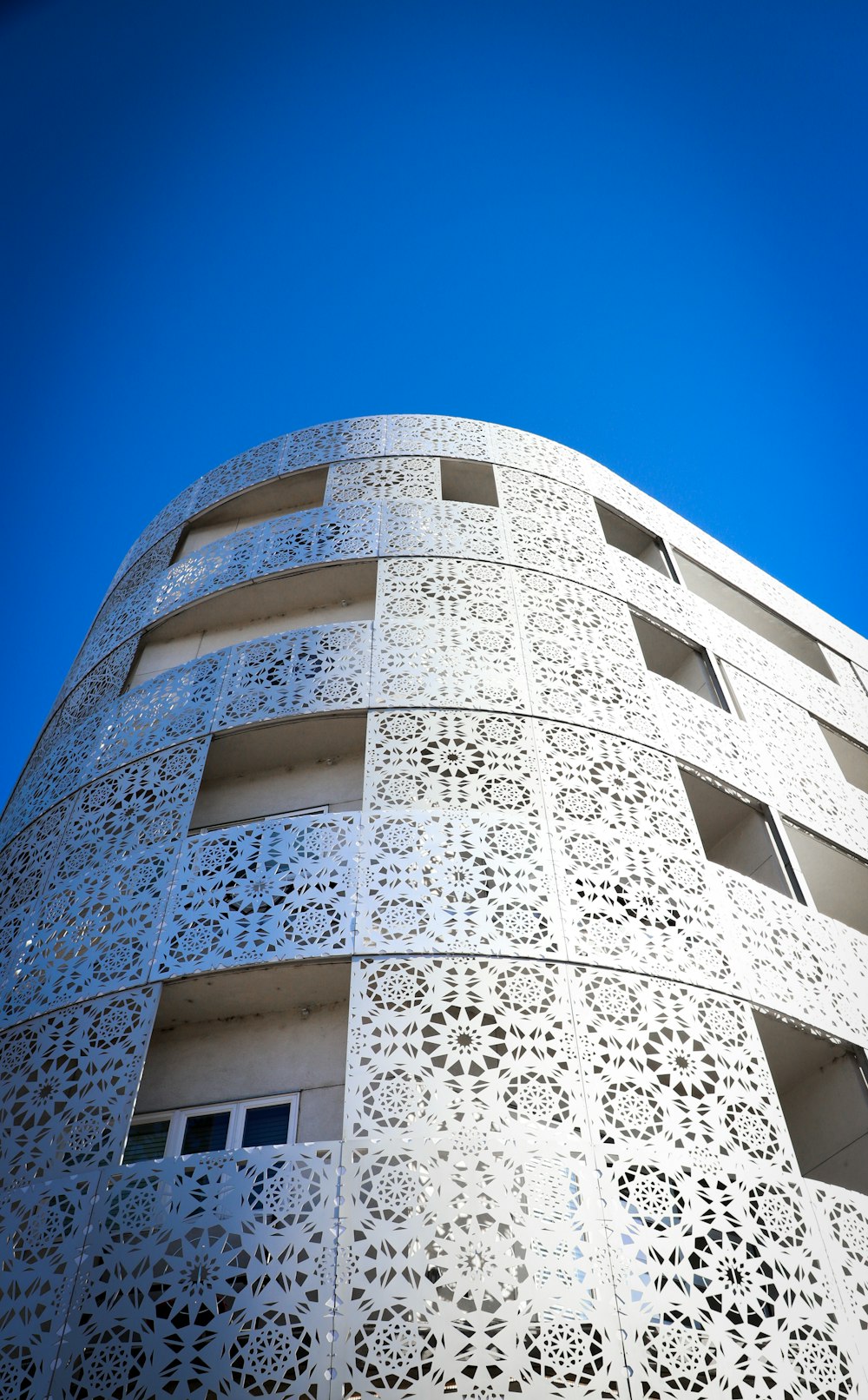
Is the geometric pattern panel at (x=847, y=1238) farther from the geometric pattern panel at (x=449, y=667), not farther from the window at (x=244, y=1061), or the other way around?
A: the geometric pattern panel at (x=449, y=667)

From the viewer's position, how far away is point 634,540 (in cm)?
1448

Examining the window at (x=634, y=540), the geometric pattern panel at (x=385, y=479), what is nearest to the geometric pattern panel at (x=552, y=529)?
the window at (x=634, y=540)

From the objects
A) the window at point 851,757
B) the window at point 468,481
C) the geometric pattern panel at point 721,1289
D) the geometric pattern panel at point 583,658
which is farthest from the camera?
the window at point 851,757

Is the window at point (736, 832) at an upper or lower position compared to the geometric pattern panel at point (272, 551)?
lower

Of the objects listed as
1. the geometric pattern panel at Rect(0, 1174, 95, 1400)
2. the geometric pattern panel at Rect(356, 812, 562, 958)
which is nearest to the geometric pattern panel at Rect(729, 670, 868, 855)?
the geometric pattern panel at Rect(356, 812, 562, 958)

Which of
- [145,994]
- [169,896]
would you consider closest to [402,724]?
[169,896]

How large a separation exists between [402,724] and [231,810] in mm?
2189

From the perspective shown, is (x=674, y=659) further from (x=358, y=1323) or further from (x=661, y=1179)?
(x=358, y=1323)

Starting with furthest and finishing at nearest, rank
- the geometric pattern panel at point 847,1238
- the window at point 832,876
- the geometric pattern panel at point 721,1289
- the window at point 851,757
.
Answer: the window at point 851,757 → the window at point 832,876 → the geometric pattern panel at point 847,1238 → the geometric pattern panel at point 721,1289

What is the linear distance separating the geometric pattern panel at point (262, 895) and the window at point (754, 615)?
7.74 meters

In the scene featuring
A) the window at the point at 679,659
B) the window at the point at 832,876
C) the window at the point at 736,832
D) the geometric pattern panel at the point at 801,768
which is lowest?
the window at the point at 736,832

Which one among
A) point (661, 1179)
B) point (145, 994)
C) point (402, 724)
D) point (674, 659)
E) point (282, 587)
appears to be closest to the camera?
point (661, 1179)

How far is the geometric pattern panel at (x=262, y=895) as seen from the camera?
833cm

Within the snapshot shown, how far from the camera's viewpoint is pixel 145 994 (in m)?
8.26
